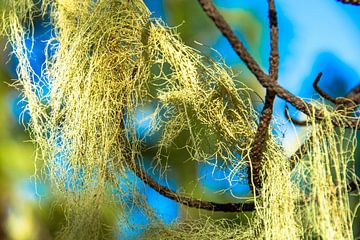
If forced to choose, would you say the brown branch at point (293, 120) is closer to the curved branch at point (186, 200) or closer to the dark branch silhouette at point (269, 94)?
the dark branch silhouette at point (269, 94)

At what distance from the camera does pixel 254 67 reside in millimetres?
631

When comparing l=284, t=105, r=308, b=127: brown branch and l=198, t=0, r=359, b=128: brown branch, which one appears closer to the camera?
l=198, t=0, r=359, b=128: brown branch

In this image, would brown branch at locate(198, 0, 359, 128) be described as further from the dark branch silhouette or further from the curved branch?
the curved branch

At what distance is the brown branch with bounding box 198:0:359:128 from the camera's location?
61 centimetres

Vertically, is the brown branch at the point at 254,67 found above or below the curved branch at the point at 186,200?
above

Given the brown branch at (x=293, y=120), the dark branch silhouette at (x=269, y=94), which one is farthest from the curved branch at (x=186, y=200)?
the brown branch at (x=293, y=120)

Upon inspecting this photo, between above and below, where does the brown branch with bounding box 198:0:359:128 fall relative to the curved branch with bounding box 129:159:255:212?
above

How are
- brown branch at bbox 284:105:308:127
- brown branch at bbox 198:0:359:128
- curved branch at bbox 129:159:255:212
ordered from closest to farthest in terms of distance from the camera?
brown branch at bbox 198:0:359:128
brown branch at bbox 284:105:308:127
curved branch at bbox 129:159:255:212

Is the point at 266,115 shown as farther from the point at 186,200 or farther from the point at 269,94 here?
the point at 186,200

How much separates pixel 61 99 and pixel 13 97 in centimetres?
70

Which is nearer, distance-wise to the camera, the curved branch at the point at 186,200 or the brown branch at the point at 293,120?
the brown branch at the point at 293,120

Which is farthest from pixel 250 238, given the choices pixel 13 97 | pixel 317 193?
pixel 13 97

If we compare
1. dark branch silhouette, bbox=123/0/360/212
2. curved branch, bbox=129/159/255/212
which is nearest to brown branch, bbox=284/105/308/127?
dark branch silhouette, bbox=123/0/360/212

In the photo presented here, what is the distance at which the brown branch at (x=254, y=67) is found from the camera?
61 centimetres
